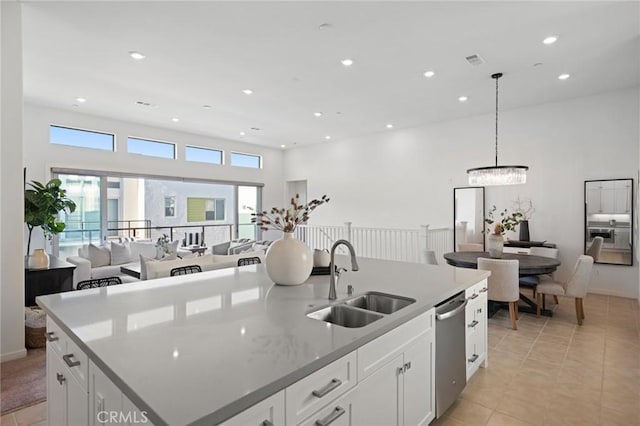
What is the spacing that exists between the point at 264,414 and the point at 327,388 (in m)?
0.28

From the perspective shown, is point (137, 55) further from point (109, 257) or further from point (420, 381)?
point (420, 381)

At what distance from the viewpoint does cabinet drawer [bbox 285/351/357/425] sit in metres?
1.04

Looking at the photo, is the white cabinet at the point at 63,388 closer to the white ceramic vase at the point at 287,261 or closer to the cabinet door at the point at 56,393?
the cabinet door at the point at 56,393

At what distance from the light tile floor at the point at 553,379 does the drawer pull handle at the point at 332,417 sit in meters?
1.23

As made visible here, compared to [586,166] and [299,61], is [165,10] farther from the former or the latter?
[586,166]

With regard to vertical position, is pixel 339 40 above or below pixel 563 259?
above

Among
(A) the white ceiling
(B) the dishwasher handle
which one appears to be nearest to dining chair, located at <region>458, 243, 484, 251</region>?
(A) the white ceiling

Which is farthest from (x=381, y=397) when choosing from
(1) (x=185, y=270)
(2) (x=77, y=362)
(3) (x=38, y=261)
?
(3) (x=38, y=261)

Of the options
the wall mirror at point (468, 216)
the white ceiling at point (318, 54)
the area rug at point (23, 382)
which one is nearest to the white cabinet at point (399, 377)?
the area rug at point (23, 382)

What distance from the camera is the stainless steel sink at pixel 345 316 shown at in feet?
5.49

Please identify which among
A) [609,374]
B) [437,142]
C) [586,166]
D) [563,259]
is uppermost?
[437,142]

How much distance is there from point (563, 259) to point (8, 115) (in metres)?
7.56

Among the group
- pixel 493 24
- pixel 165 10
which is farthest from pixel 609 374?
pixel 165 10

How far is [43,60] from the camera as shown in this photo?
13.2ft
